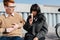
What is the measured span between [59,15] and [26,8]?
193 cm

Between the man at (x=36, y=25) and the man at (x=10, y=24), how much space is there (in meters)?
0.22

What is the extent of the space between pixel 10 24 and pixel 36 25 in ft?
1.50

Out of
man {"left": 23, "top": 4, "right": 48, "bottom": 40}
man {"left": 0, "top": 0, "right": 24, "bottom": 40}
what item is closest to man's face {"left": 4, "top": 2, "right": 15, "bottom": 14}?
man {"left": 0, "top": 0, "right": 24, "bottom": 40}

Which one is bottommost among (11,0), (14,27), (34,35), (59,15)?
(59,15)

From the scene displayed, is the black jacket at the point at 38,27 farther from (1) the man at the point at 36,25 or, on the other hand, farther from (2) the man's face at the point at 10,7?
(2) the man's face at the point at 10,7

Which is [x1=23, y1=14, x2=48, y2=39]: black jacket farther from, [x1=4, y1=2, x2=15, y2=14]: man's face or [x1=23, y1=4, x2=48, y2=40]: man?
[x1=4, y1=2, x2=15, y2=14]: man's face

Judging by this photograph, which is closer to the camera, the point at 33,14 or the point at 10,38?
the point at 10,38

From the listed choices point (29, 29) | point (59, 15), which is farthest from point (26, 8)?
point (29, 29)

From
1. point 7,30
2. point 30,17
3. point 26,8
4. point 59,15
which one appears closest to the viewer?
point 7,30

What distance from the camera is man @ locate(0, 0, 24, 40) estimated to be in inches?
108

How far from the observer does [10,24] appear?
279 centimetres

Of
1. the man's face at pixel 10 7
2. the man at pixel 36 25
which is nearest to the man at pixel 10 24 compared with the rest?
the man's face at pixel 10 7

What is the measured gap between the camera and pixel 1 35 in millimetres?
2770

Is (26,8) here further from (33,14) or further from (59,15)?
(33,14)
